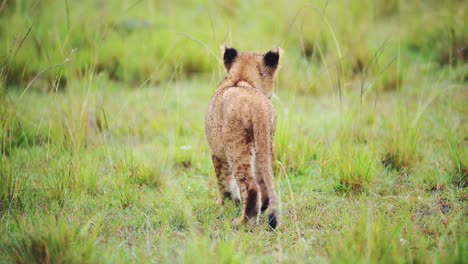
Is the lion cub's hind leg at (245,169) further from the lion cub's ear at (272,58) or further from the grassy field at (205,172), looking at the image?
the lion cub's ear at (272,58)

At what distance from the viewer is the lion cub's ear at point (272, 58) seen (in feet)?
12.1

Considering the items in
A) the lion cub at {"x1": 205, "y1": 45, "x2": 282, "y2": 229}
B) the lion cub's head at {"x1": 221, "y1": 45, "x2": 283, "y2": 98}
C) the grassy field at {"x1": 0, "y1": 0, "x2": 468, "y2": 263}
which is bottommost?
the grassy field at {"x1": 0, "y1": 0, "x2": 468, "y2": 263}

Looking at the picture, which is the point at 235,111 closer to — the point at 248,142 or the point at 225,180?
the point at 248,142

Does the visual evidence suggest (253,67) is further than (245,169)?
Yes

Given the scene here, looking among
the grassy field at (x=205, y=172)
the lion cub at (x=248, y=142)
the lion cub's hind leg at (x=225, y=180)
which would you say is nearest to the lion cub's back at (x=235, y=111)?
the lion cub at (x=248, y=142)

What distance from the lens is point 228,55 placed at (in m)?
3.79

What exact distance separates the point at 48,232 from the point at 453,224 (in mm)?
2702

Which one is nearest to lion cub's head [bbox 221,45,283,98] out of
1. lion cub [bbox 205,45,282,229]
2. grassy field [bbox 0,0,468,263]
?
lion cub [bbox 205,45,282,229]

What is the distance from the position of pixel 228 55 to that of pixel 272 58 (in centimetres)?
36

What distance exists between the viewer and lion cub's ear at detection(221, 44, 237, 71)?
3754 mm

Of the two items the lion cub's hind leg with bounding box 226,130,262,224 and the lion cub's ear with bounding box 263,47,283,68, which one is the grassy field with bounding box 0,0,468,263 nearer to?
the lion cub's hind leg with bounding box 226,130,262,224

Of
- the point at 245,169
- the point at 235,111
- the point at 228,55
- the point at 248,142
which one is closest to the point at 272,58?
the point at 228,55

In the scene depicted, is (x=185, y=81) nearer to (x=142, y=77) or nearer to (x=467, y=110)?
(x=142, y=77)

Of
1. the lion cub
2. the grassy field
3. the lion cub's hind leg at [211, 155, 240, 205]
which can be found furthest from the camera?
the lion cub's hind leg at [211, 155, 240, 205]
